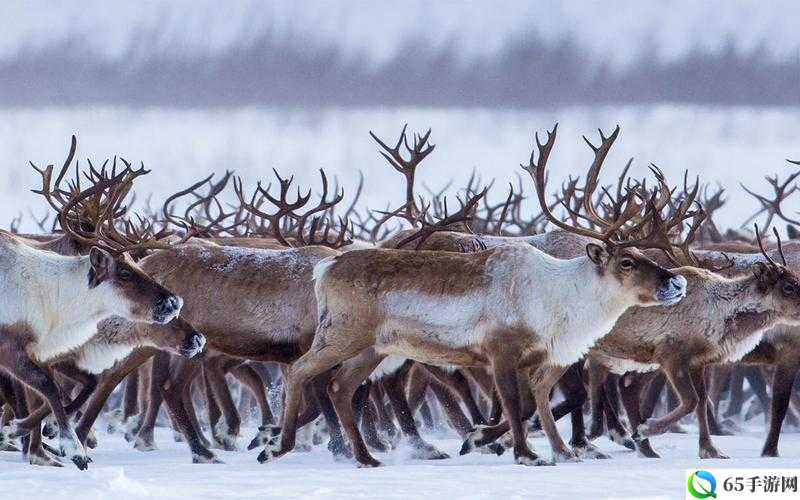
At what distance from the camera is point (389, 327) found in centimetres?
862

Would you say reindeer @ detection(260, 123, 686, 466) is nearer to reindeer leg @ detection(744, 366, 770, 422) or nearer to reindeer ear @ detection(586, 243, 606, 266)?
reindeer ear @ detection(586, 243, 606, 266)

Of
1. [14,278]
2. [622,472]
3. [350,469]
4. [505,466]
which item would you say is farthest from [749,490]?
[14,278]

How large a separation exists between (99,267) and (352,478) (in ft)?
6.36

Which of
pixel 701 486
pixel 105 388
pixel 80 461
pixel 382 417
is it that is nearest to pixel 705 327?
pixel 382 417

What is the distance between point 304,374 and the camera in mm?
8672

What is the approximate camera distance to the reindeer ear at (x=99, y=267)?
28.0ft

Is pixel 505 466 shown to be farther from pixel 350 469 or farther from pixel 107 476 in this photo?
pixel 107 476

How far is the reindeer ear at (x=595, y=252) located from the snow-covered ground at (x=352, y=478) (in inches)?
42.4

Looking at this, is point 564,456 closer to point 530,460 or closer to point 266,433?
point 530,460

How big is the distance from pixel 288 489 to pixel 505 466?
1.77 m

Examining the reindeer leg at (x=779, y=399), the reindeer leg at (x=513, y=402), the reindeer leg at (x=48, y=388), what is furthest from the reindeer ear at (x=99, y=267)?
the reindeer leg at (x=779, y=399)

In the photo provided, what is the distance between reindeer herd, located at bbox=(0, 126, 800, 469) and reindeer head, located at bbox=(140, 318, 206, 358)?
1cm

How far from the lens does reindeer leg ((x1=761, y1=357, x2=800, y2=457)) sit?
9695mm

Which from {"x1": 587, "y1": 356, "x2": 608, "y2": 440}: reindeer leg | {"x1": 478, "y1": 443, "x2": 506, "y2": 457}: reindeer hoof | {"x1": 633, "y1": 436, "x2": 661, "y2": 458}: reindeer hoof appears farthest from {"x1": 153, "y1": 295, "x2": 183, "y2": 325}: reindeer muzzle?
{"x1": 587, "y1": 356, "x2": 608, "y2": 440}: reindeer leg
